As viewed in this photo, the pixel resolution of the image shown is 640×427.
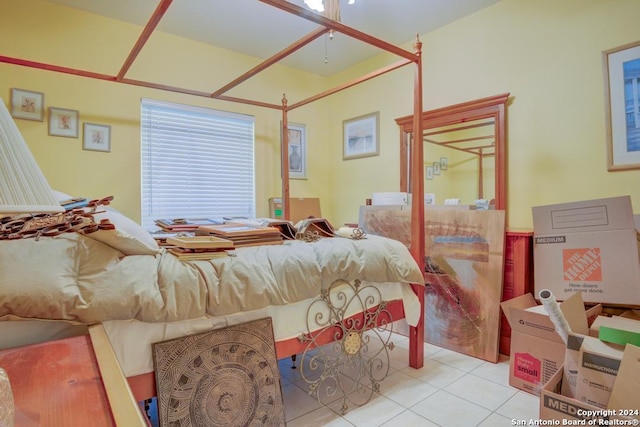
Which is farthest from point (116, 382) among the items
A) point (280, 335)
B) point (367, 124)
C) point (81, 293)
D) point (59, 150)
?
point (367, 124)

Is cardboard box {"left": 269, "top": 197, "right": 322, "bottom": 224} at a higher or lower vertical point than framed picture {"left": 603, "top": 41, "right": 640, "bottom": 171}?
lower

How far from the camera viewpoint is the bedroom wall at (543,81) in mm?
2215

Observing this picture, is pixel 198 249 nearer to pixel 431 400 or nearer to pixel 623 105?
pixel 431 400

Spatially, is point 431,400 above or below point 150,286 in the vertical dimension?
below

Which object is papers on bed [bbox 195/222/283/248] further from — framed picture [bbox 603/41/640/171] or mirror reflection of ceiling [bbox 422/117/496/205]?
framed picture [bbox 603/41/640/171]

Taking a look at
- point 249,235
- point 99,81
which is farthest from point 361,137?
point 99,81

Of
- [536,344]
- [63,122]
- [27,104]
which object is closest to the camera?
[536,344]

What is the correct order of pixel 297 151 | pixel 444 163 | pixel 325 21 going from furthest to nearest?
pixel 297 151 < pixel 444 163 < pixel 325 21

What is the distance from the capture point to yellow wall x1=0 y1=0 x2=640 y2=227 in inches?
89.2

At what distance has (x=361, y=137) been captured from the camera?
3.86m

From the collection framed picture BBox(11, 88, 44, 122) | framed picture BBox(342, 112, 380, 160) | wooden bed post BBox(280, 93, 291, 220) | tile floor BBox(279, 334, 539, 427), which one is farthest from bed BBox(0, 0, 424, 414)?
framed picture BBox(342, 112, 380, 160)

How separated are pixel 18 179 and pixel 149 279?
0.62 metres

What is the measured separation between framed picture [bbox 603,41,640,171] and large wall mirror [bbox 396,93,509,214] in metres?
0.62

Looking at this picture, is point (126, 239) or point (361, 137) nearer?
point (126, 239)
